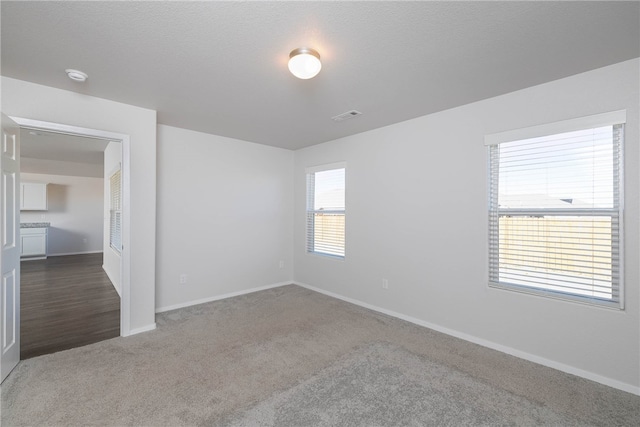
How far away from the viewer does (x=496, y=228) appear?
9.07 feet

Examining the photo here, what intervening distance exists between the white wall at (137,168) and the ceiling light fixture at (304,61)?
82.0 inches

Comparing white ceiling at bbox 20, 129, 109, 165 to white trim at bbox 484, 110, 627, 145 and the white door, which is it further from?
white trim at bbox 484, 110, 627, 145

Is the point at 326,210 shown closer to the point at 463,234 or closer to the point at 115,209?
the point at 463,234

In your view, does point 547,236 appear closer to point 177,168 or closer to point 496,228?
point 496,228

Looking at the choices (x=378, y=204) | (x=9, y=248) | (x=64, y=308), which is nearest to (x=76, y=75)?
(x=9, y=248)

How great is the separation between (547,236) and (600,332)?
0.82 m

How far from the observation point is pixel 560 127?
236 cm

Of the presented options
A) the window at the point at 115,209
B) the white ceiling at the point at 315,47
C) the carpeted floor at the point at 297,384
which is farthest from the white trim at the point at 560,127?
the window at the point at 115,209

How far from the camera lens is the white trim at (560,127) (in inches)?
83.7

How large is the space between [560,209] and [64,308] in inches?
236

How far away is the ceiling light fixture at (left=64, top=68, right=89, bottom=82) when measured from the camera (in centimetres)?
227

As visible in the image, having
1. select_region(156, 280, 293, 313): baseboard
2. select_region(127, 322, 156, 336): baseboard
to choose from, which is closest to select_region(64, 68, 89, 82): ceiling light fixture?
select_region(127, 322, 156, 336): baseboard

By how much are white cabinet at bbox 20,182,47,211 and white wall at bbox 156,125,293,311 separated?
6.92m

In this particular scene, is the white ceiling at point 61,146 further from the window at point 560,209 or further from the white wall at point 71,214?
the window at point 560,209
